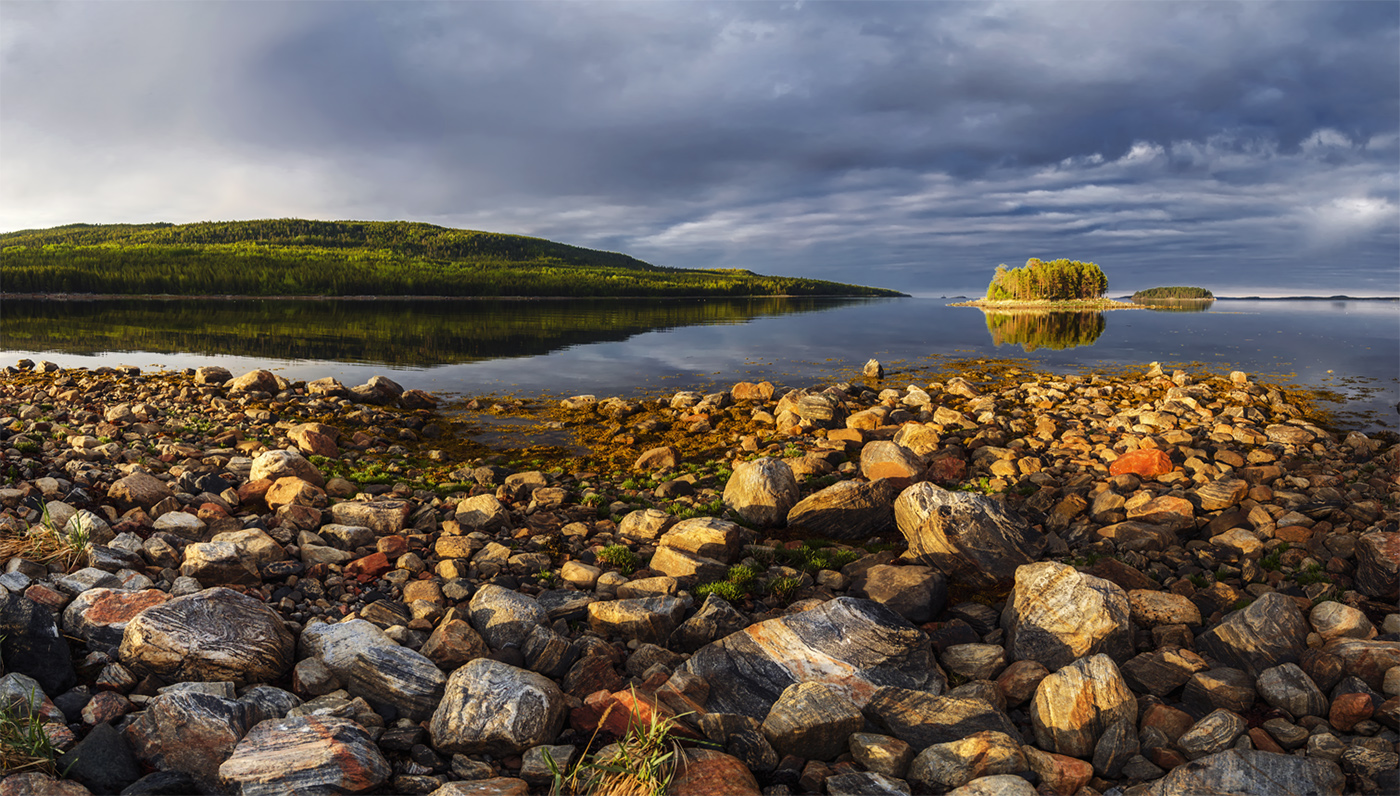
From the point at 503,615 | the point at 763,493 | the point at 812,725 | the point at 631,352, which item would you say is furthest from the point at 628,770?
the point at 631,352

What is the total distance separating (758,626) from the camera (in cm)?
811

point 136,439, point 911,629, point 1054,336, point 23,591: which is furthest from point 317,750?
point 1054,336

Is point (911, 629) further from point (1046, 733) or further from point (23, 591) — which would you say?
point (23, 591)

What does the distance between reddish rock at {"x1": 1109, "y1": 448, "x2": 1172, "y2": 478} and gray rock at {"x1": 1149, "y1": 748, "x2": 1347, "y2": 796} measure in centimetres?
1136

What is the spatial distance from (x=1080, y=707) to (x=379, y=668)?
24.3 ft

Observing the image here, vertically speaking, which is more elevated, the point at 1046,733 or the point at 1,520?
the point at 1,520

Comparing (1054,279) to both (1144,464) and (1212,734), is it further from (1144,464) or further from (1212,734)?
(1212,734)

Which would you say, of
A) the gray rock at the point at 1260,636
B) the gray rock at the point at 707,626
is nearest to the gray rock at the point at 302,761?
the gray rock at the point at 707,626

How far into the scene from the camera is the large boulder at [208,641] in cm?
678

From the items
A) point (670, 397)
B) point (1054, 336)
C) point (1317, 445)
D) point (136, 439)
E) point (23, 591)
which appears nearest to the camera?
point (23, 591)

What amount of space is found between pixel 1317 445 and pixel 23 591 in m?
28.1

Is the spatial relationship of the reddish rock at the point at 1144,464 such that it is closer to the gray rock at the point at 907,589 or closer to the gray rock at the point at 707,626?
the gray rock at the point at 907,589

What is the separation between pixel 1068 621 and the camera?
27.8 ft

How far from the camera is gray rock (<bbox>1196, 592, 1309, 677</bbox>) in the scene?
26.7 feet
